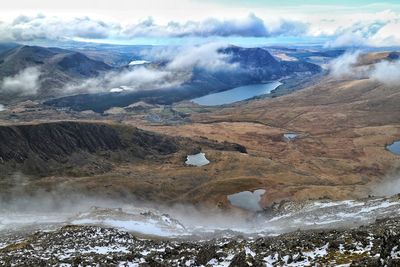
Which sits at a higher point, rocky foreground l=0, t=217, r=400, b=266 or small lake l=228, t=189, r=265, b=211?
rocky foreground l=0, t=217, r=400, b=266

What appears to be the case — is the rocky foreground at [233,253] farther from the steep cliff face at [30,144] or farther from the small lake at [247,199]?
the steep cliff face at [30,144]

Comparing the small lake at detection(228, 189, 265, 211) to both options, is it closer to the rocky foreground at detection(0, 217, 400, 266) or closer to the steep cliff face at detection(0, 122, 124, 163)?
the rocky foreground at detection(0, 217, 400, 266)

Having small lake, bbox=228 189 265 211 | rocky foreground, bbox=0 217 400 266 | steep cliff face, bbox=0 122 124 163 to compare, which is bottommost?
small lake, bbox=228 189 265 211

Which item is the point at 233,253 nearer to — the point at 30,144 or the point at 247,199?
the point at 247,199

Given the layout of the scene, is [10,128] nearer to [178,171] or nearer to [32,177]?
[32,177]

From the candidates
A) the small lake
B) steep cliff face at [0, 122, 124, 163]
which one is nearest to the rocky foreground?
the small lake

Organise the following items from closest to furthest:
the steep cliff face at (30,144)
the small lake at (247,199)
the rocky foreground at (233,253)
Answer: the rocky foreground at (233,253) < the small lake at (247,199) < the steep cliff face at (30,144)

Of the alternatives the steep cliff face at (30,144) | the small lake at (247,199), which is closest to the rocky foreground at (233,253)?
the small lake at (247,199)

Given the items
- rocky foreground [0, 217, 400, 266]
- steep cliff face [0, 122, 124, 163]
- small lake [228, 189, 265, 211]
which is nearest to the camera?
rocky foreground [0, 217, 400, 266]

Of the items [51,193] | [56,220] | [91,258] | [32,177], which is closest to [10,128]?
[32,177]
